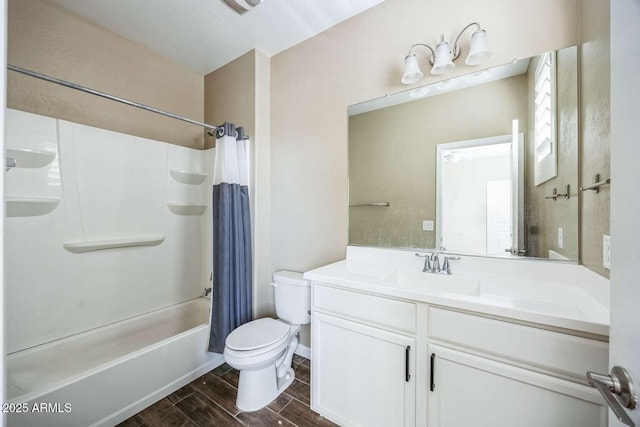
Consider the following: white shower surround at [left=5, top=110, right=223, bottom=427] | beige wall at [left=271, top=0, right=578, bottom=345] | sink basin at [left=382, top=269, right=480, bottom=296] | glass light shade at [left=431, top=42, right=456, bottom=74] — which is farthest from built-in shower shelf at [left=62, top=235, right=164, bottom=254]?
glass light shade at [left=431, top=42, right=456, bottom=74]

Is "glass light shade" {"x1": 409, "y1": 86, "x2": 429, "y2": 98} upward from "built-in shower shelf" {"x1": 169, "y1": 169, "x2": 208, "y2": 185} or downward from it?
upward

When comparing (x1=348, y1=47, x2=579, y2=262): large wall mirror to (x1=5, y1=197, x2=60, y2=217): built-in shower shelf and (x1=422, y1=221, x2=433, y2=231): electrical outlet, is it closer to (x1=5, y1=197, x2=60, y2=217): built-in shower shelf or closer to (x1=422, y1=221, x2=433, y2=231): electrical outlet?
(x1=422, y1=221, x2=433, y2=231): electrical outlet

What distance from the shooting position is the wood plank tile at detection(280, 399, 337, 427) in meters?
1.42

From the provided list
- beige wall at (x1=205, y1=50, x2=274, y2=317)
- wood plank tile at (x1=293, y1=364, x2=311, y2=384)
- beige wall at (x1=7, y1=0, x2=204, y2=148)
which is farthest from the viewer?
beige wall at (x1=205, y1=50, x2=274, y2=317)

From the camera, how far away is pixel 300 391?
1.69 metres

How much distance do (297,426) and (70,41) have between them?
310cm

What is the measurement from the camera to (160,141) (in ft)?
7.72

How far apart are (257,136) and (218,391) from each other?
6.46 feet

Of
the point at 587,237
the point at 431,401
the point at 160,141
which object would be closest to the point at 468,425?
the point at 431,401

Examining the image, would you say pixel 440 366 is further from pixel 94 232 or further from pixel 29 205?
pixel 29 205

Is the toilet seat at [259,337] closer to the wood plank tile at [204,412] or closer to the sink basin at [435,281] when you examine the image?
the wood plank tile at [204,412]

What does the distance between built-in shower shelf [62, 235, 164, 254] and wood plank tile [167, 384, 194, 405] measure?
1.16m

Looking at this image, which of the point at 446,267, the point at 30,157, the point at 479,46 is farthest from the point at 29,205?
the point at 479,46

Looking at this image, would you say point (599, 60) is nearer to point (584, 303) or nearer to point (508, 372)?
point (584, 303)
